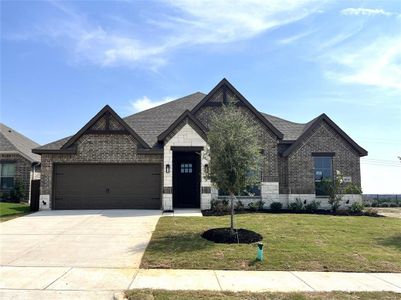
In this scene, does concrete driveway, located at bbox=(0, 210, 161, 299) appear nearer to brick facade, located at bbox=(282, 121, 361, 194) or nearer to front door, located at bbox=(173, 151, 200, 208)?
front door, located at bbox=(173, 151, 200, 208)

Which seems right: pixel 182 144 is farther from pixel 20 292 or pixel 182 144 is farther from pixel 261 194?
pixel 20 292

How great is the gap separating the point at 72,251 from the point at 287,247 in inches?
239

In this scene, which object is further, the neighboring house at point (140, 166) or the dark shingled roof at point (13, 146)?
the dark shingled roof at point (13, 146)

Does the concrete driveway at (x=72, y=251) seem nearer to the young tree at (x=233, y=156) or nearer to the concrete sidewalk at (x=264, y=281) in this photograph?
the concrete sidewalk at (x=264, y=281)

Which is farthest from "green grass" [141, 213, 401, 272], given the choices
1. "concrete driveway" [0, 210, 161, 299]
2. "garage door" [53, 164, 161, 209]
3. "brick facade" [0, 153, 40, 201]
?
"brick facade" [0, 153, 40, 201]

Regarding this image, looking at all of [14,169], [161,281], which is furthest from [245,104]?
[14,169]

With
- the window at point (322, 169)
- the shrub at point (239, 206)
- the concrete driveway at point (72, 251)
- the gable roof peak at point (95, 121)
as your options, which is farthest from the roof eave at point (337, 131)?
the concrete driveway at point (72, 251)

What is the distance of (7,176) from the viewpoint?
23156 mm

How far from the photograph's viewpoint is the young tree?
1156 cm

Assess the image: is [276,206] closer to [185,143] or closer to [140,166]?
[185,143]

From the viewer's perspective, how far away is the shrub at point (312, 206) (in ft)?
60.5

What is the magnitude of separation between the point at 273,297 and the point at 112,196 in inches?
492

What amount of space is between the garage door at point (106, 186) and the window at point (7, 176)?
24.2 feet

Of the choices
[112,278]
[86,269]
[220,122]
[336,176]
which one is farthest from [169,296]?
[336,176]
